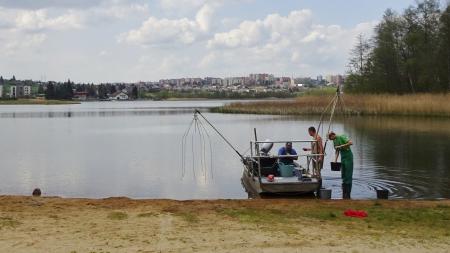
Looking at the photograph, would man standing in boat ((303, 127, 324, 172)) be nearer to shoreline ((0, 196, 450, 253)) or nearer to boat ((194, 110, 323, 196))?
boat ((194, 110, 323, 196))

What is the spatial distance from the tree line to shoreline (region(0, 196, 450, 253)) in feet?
162

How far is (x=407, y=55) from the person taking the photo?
2542 inches

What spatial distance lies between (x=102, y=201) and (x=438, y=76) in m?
52.4

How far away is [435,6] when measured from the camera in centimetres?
6034

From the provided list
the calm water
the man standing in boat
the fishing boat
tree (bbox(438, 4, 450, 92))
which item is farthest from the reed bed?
the man standing in boat

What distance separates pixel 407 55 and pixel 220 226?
59507mm

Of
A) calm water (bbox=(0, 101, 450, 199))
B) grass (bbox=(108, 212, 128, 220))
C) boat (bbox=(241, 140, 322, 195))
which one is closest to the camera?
grass (bbox=(108, 212, 128, 220))

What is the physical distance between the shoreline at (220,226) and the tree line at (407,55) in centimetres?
4946

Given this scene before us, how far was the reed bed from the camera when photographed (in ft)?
157

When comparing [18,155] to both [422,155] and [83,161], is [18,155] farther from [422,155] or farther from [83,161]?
[422,155]

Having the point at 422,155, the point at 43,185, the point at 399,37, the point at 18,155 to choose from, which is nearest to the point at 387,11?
the point at 399,37

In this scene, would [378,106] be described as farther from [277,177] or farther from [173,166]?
[277,177]

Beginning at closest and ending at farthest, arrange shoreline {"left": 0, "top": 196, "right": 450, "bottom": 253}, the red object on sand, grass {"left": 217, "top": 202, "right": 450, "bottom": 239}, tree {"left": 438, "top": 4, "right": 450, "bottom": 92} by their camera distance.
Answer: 1. shoreline {"left": 0, "top": 196, "right": 450, "bottom": 253}
2. grass {"left": 217, "top": 202, "right": 450, "bottom": 239}
3. the red object on sand
4. tree {"left": 438, "top": 4, "right": 450, "bottom": 92}

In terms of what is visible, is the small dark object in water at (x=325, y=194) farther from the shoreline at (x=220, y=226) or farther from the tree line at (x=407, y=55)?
the tree line at (x=407, y=55)
